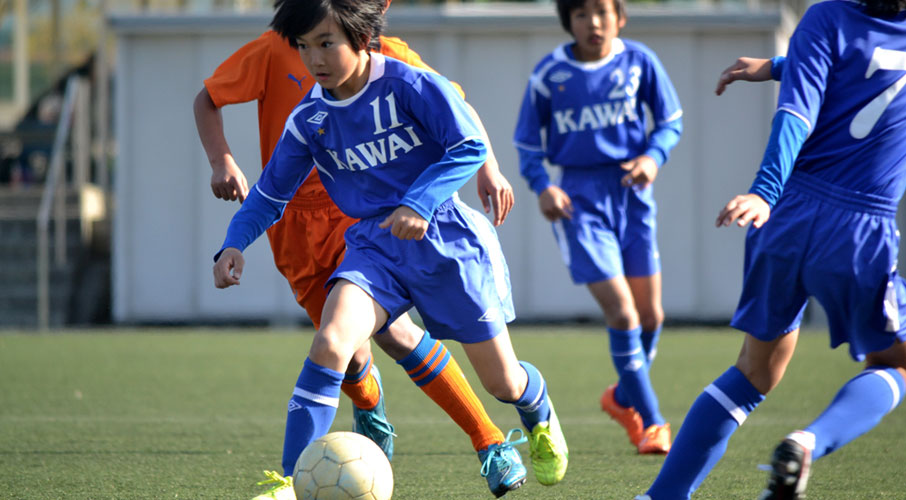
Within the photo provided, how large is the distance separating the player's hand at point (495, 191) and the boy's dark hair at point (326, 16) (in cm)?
56

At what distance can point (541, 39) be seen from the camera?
480 inches

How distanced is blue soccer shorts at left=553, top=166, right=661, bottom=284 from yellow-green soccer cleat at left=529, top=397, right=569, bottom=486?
4.48 feet

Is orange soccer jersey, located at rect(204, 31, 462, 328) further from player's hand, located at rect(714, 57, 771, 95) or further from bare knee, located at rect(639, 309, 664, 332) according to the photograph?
bare knee, located at rect(639, 309, 664, 332)

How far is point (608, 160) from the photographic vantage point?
5.29 meters

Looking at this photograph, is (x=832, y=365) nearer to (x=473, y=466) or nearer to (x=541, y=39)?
(x=473, y=466)

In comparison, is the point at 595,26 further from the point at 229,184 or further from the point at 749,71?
the point at 229,184

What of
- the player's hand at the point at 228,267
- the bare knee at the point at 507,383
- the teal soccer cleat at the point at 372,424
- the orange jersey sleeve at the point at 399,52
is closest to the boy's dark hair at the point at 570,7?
the orange jersey sleeve at the point at 399,52

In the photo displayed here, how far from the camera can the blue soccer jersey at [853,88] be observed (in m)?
2.99

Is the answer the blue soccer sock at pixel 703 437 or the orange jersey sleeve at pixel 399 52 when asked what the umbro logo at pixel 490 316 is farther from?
the orange jersey sleeve at pixel 399 52

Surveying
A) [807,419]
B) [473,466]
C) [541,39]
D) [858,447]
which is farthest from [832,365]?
[541,39]

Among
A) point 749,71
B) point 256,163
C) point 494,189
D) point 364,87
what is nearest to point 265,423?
point 494,189

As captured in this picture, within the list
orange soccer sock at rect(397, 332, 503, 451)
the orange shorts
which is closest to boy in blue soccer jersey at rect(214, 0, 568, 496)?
orange soccer sock at rect(397, 332, 503, 451)

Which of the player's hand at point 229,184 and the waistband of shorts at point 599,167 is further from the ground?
the player's hand at point 229,184

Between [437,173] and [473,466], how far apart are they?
164cm
